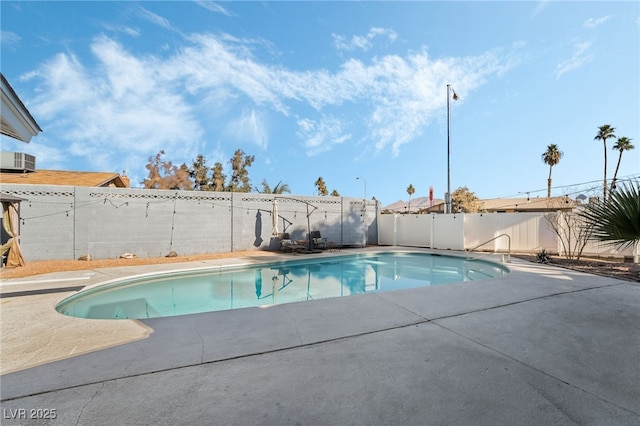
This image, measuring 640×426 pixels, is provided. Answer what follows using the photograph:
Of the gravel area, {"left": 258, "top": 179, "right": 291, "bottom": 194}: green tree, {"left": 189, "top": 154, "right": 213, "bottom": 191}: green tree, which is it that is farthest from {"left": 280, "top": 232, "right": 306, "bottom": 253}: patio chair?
{"left": 189, "top": 154, "right": 213, "bottom": 191}: green tree

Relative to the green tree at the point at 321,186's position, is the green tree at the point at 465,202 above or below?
below

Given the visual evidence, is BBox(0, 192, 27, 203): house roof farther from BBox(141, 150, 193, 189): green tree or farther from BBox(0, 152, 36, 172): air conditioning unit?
BBox(141, 150, 193, 189): green tree

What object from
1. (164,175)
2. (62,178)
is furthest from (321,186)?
(62,178)

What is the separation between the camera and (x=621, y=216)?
17.6 feet

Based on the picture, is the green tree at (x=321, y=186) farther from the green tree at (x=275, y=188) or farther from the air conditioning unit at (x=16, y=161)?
the air conditioning unit at (x=16, y=161)

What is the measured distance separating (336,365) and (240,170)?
28932mm


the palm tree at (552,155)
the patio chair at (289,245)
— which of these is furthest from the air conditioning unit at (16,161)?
the palm tree at (552,155)

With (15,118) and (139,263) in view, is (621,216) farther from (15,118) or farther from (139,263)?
(139,263)

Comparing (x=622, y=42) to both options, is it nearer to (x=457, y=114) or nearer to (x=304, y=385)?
(x=457, y=114)

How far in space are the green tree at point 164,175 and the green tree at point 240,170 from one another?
14.1ft

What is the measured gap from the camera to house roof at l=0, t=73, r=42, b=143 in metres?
2.61

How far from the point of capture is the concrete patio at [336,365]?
2.12m

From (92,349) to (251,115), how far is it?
61.8 ft

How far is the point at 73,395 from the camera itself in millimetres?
2334
